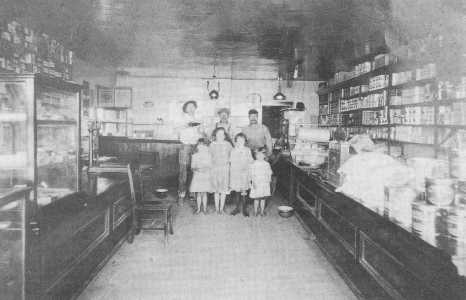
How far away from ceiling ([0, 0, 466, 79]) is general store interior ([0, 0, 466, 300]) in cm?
4

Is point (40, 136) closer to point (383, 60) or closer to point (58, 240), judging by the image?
point (58, 240)

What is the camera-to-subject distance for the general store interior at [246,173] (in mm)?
2240

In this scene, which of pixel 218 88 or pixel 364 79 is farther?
pixel 218 88

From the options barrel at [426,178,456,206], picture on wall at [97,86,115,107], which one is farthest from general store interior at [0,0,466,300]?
picture on wall at [97,86,115,107]

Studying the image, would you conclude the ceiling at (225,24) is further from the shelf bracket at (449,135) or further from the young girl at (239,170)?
the young girl at (239,170)

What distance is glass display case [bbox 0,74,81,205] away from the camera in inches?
95.1

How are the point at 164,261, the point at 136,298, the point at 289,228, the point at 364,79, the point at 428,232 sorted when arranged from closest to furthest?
1. the point at 428,232
2. the point at 136,298
3. the point at 164,261
4. the point at 289,228
5. the point at 364,79

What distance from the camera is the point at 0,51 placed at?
183 inches

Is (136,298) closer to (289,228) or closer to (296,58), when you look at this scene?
(289,228)

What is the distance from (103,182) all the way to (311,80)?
9.49 meters

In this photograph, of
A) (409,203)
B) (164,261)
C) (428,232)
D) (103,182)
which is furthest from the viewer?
Answer: (103,182)

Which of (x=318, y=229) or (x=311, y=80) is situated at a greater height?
(x=311, y=80)

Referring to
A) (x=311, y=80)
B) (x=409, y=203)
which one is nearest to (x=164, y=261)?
(x=409, y=203)

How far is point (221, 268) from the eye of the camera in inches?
139
